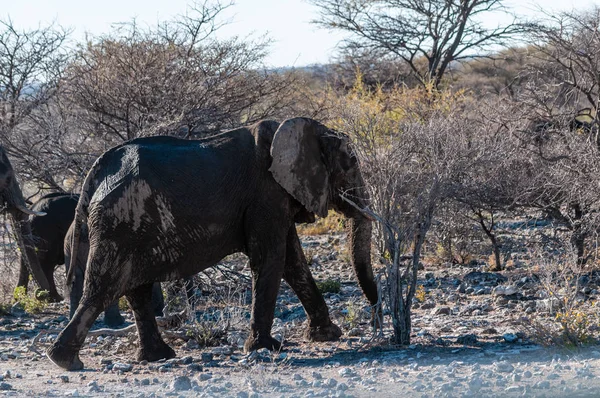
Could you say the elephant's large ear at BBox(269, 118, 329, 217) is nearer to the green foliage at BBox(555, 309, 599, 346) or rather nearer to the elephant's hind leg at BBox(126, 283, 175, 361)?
Answer: the elephant's hind leg at BBox(126, 283, 175, 361)

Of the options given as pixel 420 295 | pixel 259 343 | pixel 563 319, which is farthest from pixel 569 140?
pixel 259 343

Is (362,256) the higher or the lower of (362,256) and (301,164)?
the lower

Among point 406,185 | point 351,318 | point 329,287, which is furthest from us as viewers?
point 329,287

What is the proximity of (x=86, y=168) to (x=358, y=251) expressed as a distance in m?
4.25

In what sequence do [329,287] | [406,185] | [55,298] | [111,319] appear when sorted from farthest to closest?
[55,298] < [329,287] < [111,319] < [406,185]

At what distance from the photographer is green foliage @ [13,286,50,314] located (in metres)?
11.9

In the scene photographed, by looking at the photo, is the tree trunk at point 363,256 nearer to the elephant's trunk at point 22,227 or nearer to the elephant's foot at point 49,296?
the elephant's trunk at point 22,227

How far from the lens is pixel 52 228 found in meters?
12.7

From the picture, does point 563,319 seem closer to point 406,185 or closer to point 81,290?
point 406,185

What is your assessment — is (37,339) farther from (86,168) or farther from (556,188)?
(556,188)

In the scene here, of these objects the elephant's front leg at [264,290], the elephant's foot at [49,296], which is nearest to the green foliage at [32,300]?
the elephant's foot at [49,296]

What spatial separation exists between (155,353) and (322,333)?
1559 mm

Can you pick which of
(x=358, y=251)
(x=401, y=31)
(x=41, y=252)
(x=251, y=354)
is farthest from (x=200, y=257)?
(x=401, y=31)

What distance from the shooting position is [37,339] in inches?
381
